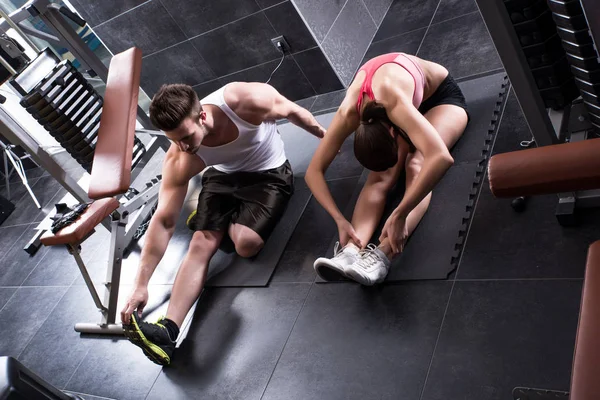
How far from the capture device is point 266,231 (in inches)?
114

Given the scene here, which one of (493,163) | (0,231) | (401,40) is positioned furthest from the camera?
(0,231)

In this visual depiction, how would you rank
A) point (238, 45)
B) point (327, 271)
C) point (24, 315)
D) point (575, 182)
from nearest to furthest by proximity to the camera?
point (575, 182), point (327, 271), point (24, 315), point (238, 45)

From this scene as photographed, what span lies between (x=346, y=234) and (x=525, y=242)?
71cm

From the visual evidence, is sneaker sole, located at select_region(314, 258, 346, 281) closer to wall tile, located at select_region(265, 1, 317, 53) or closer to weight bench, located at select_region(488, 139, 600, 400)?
weight bench, located at select_region(488, 139, 600, 400)

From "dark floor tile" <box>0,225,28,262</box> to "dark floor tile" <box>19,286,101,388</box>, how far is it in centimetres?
139

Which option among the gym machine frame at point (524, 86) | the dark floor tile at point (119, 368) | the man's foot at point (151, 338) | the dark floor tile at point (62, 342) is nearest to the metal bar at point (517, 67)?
the gym machine frame at point (524, 86)

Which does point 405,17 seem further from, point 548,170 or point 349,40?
point 548,170

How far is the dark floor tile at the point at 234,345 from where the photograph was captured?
2.26 metres

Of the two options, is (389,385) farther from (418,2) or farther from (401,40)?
(418,2)

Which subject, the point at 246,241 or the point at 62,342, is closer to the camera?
the point at 246,241

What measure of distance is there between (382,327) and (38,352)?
213cm

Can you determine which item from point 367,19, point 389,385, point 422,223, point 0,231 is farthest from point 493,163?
point 0,231

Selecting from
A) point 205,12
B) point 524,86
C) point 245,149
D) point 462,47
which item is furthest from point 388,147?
point 205,12

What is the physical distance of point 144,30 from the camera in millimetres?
4375
